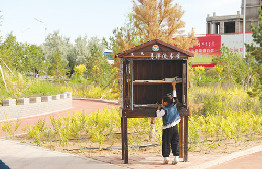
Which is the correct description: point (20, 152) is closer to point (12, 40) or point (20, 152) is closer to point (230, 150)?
point (230, 150)

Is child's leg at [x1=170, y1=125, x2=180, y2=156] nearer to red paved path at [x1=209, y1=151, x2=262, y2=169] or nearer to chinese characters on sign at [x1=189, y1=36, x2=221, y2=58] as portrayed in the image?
red paved path at [x1=209, y1=151, x2=262, y2=169]

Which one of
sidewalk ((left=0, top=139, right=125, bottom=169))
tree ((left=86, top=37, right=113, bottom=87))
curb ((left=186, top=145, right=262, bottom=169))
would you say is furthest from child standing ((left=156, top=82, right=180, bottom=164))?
tree ((left=86, top=37, right=113, bottom=87))

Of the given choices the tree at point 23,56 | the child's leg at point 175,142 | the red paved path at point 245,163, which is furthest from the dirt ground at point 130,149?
the tree at point 23,56

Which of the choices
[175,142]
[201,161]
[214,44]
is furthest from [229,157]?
[214,44]

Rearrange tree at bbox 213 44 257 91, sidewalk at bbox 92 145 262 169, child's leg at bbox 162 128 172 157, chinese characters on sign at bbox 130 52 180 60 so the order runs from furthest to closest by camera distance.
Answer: tree at bbox 213 44 257 91, chinese characters on sign at bbox 130 52 180 60, child's leg at bbox 162 128 172 157, sidewalk at bbox 92 145 262 169

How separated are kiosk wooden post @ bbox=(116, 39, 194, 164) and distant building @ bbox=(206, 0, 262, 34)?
48949 millimetres

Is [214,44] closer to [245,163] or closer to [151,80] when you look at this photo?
[245,163]

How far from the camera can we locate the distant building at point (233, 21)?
54.1 meters

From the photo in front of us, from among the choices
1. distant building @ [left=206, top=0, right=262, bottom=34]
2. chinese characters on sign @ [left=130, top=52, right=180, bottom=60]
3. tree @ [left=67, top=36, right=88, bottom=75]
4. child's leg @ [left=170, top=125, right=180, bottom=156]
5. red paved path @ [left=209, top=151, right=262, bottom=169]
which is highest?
distant building @ [left=206, top=0, right=262, bottom=34]

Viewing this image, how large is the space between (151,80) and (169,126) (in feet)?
3.67

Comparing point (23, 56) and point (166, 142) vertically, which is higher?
point (23, 56)

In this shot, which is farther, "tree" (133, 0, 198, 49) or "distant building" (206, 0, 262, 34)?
"distant building" (206, 0, 262, 34)

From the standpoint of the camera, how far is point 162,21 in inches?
464

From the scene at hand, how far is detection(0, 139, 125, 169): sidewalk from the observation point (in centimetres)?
712
